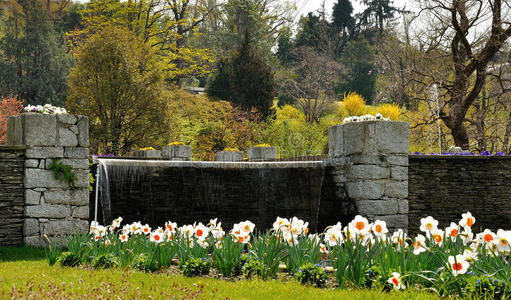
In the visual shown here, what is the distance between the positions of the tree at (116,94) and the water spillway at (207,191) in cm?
901

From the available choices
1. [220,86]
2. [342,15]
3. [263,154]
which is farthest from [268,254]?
[342,15]

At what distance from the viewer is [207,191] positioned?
6910 millimetres

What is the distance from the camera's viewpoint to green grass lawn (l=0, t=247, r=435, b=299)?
11.0ft

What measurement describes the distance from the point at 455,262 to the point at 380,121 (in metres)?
3.22

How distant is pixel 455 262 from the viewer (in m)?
3.25

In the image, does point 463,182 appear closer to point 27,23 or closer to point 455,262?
point 455,262

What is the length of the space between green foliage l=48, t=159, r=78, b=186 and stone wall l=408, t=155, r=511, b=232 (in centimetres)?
450

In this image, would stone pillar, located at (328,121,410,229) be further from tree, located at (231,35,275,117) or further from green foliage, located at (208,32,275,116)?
tree, located at (231,35,275,117)

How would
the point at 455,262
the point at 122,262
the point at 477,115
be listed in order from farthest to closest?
the point at 477,115
the point at 122,262
the point at 455,262

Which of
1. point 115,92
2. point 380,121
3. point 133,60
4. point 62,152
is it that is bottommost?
point 62,152

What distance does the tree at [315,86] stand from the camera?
85.9ft

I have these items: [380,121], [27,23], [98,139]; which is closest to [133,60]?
[98,139]

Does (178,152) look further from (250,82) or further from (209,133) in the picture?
(250,82)

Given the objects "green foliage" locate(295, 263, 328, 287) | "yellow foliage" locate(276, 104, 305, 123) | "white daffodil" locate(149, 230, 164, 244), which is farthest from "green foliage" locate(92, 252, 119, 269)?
"yellow foliage" locate(276, 104, 305, 123)
